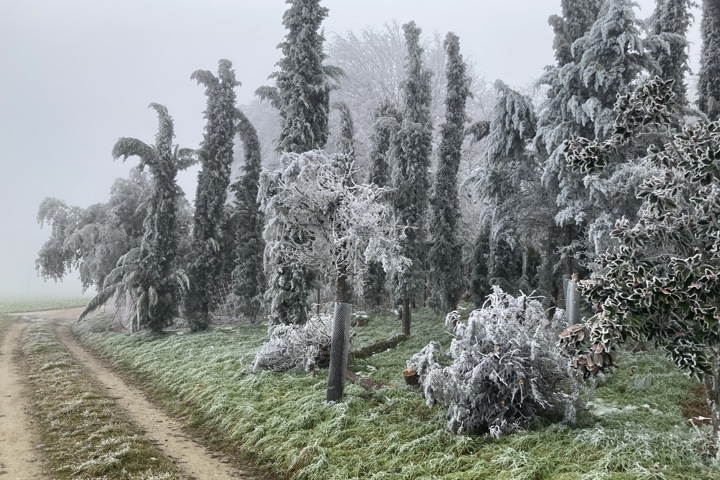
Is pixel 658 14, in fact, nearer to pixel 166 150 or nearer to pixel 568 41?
pixel 568 41

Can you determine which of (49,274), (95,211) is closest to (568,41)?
(95,211)

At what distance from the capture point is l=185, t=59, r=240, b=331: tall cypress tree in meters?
20.1

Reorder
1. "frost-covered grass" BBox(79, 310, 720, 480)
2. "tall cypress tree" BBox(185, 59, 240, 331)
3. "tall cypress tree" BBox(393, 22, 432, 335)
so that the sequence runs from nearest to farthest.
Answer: "frost-covered grass" BBox(79, 310, 720, 480)
"tall cypress tree" BBox(393, 22, 432, 335)
"tall cypress tree" BBox(185, 59, 240, 331)

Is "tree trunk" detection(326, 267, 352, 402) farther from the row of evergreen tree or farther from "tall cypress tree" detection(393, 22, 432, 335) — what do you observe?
"tall cypress tree" detection(393, 22, 432, 335)

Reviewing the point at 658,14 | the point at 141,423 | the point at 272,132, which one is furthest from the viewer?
the point at 272,132

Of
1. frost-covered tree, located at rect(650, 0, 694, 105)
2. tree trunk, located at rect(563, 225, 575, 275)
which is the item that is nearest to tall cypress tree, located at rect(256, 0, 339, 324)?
tree trunk, located at rect(563, 225, 575, 275)

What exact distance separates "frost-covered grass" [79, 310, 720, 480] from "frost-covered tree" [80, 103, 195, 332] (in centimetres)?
621

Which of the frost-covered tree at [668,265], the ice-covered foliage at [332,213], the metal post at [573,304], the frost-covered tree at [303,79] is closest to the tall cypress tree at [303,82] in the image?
the frost-covered tree at [303,79]

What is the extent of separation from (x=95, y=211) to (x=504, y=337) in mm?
24146

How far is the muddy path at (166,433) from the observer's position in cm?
696

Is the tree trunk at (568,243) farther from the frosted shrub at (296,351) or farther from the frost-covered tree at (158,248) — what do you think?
the frost-covered tree at (158,248)

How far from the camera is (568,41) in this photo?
14539mm

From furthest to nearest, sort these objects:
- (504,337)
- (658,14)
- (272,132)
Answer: (272,132), (658,14), (504,337)

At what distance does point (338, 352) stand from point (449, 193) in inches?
405
